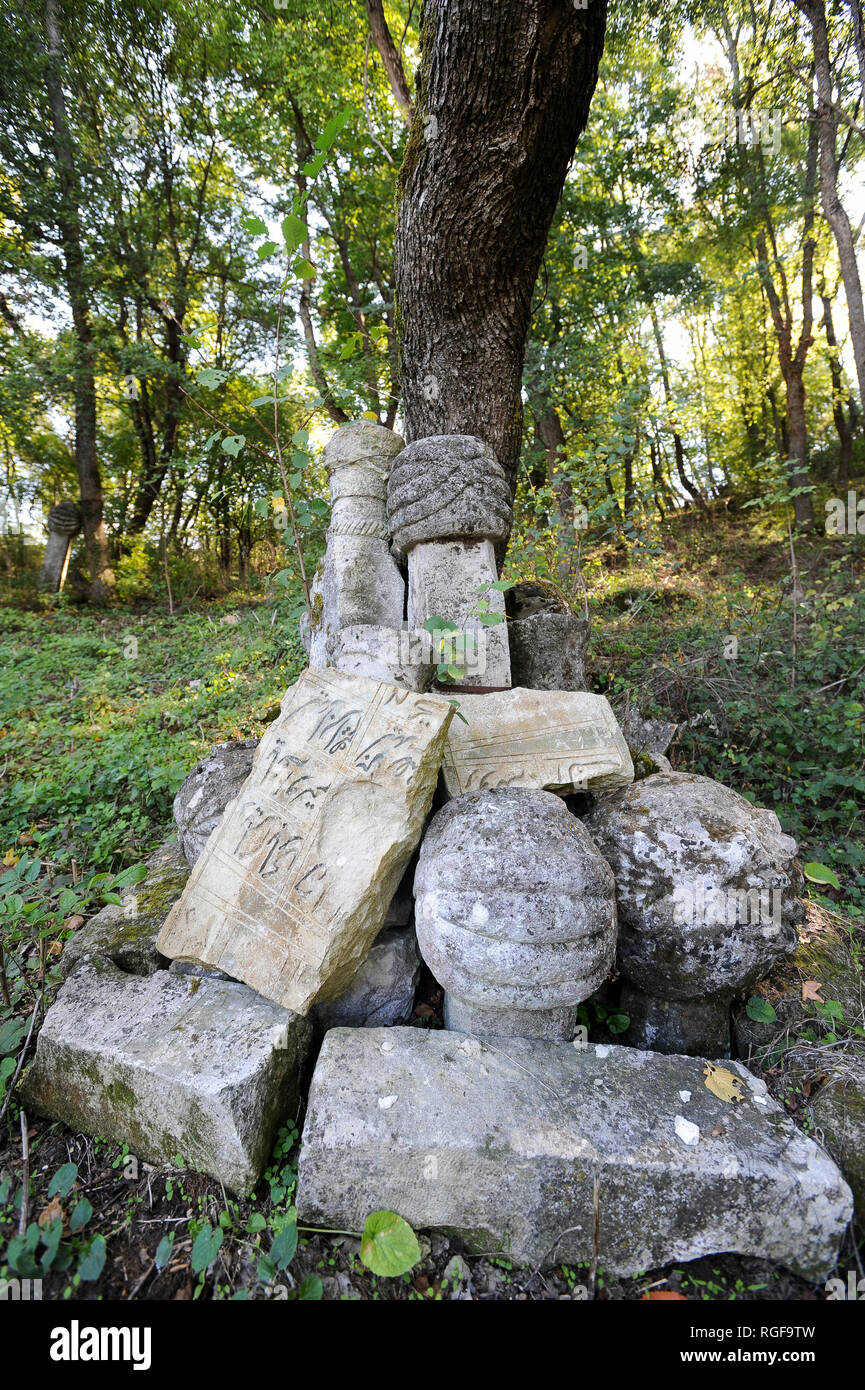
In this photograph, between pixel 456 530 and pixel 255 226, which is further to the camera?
pixel 456 530

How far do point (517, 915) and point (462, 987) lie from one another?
303 mm

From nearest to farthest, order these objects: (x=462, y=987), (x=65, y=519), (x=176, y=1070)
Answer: (x=176, y=1070) → (x=462, y=987) → (x=65, y=519)

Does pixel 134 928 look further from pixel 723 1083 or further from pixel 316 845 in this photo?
pixel 723 1083

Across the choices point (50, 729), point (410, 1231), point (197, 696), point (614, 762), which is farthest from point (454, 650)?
point (50, 729)

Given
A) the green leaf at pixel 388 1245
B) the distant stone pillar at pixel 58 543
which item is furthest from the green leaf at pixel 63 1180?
the distant stone pillar at pixel 58 543

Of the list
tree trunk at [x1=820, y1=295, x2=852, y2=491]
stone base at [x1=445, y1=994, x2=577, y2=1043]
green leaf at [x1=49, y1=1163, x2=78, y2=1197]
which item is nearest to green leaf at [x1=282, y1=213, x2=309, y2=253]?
stone base at [x1=445, y1=994, x2=577, y2=1043]

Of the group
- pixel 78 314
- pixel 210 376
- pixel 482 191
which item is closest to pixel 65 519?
pixel 78 314

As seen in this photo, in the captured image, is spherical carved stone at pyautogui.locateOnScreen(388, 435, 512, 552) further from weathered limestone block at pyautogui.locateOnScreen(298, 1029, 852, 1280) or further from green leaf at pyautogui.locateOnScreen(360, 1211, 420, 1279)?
green leaf at pyautogui.locateOnScreen(360, 1211, 420, 1279)

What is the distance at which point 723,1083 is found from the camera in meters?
1.78

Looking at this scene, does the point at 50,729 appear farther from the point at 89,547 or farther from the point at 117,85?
the point at 117,85

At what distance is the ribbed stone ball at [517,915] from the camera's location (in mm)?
1709

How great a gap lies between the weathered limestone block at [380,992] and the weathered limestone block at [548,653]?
58.5 inches

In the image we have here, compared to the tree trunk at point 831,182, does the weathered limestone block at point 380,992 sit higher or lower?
lower

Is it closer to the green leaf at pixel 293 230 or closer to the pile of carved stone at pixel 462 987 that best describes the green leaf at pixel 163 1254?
the pile of carved stone at pixel 462 987
